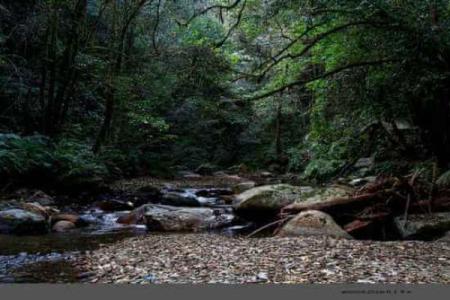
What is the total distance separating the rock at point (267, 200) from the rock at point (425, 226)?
2.74m

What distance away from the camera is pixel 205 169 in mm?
25141

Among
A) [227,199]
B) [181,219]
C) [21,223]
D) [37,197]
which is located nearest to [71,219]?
[21,223]

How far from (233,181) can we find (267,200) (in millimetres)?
9701

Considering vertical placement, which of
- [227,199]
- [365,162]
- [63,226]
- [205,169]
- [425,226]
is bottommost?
[63,226]

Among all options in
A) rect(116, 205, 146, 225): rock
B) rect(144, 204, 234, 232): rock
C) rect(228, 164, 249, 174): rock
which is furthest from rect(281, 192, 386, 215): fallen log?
rect(228, 164, 249, 174): rock

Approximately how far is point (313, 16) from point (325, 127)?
4363mm

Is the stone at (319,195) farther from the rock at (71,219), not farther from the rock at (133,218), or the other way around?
the rock at (71,219)

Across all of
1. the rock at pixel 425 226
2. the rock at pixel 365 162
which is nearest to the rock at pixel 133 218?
the rock at pixel 425 226

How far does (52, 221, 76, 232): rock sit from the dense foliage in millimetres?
3792

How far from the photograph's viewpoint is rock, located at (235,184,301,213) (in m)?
10.1

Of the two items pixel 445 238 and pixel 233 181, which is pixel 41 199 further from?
pixel 445 238

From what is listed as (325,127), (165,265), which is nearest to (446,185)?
(325,127)

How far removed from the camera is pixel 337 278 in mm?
4359

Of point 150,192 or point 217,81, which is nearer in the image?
point 217,81
